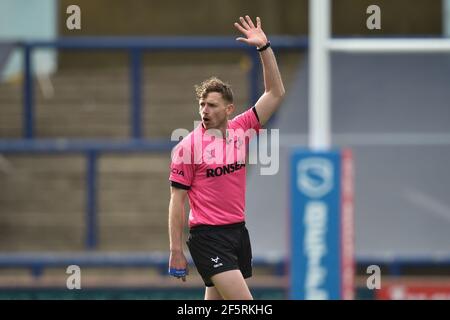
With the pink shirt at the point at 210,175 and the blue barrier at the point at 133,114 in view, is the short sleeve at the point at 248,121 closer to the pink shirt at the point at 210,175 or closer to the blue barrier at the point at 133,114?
the pink shirt at the point at 210,175

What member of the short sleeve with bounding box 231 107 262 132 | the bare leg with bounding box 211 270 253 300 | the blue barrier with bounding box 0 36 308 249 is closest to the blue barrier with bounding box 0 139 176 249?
the blue barrier with bounding box 0 36 308 249

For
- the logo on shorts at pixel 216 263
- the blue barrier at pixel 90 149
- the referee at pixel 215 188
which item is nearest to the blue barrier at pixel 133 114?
the blue barrier at pixel 90 149

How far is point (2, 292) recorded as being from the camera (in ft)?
35.3

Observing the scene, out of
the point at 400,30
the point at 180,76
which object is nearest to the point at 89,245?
the point at 180,76

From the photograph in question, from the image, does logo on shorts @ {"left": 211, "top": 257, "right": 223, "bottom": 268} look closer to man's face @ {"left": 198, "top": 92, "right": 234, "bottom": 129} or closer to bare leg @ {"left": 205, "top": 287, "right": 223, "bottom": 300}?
bare leg @ {"left": 205, "top": 287, "right": 223, "bottom": 300}

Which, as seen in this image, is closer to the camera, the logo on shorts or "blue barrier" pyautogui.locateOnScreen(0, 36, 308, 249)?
the logo on shorts

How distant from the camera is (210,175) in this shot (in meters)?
6.66

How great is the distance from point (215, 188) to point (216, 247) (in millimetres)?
306

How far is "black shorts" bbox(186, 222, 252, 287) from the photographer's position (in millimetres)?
6656

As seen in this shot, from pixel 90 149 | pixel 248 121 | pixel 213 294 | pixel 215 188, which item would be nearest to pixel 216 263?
pixel 213 294

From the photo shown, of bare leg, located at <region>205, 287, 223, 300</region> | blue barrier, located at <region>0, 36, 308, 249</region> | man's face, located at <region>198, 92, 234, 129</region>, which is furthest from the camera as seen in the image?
blue barrier, located at <region>0, 36, 308, 249</region>

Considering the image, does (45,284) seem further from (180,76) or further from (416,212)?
(180,76)

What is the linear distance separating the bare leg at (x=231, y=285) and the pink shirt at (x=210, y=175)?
28cm

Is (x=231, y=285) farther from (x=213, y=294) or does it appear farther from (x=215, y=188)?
(x=215, y=188)
